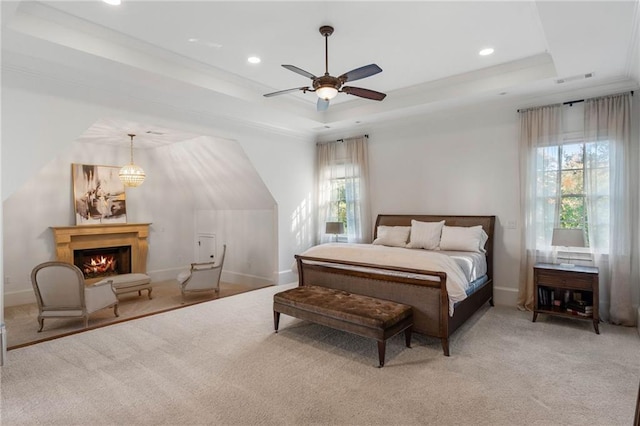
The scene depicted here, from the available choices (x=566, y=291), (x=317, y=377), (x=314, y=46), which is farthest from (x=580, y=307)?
(x=314, y=46)

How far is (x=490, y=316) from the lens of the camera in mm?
4496

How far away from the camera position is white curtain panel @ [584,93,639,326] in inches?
162

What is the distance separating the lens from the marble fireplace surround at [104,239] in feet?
19.2

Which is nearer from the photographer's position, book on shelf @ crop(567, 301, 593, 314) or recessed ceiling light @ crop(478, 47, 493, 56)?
recessed ceiling light @ crop(478, 47, 493, 56)

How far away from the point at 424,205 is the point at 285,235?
2.62m

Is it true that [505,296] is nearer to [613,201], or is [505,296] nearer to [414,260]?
[613,201]

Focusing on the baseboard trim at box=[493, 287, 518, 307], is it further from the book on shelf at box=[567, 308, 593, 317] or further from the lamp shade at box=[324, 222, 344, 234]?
the lamp shade at box=[324, 222, 344, 234]

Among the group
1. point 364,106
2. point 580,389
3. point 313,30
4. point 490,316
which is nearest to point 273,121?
point 364,106

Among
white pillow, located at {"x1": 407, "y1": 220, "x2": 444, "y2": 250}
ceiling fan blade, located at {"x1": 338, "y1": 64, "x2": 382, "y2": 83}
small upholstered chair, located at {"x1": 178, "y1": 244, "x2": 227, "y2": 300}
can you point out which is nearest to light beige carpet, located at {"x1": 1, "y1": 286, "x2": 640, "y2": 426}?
white pillow, located at {"x1": 407, "y1": 220, "x2": 444, "y2": 250}

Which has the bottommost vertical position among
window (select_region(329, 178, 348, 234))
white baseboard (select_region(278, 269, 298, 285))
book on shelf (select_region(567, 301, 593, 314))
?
white baseboard (select_region(278, 269, 298, 285))

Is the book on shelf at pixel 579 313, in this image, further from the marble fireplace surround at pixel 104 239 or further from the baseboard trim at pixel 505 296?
the marble fireplace surround at pixel 104 239

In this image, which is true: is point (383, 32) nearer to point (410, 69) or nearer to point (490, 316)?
point (410, 69)

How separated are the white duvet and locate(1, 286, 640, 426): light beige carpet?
24.2 inches

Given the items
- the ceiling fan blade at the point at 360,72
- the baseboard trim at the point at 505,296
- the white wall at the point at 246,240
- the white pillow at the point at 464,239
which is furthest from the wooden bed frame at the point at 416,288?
the white wall at the point at 246,240
